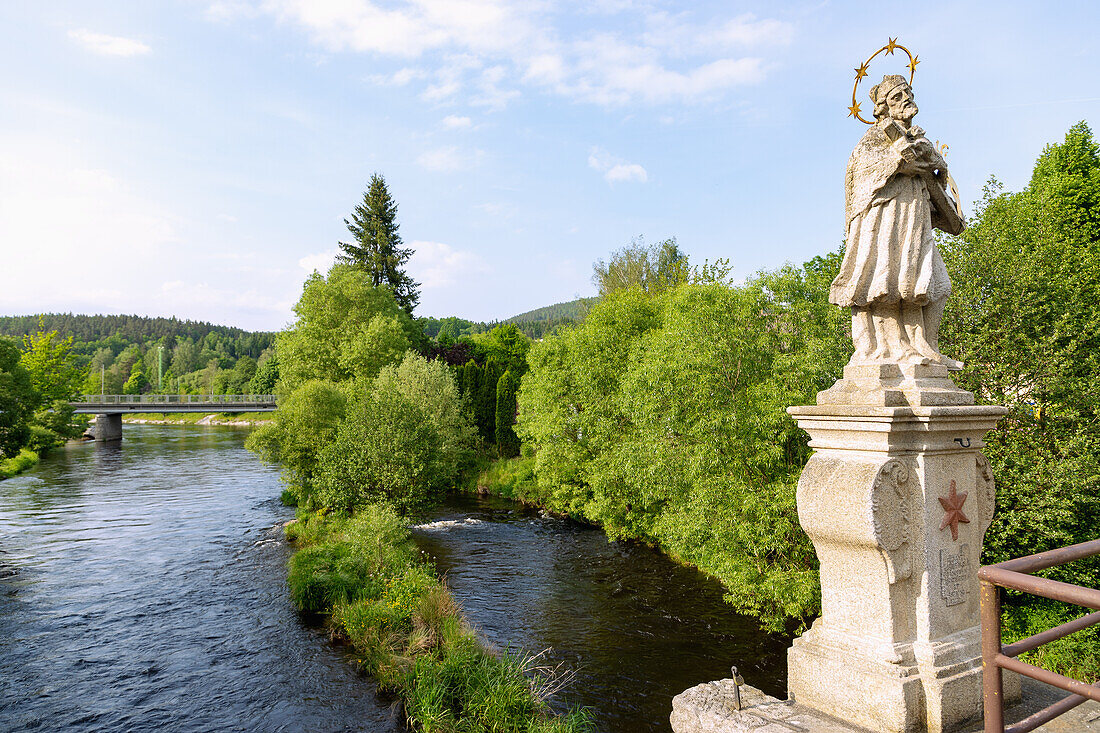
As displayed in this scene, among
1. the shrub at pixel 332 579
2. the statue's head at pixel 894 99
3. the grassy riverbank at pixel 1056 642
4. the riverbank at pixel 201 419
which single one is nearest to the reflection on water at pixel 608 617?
the shrub at pixel 332 579

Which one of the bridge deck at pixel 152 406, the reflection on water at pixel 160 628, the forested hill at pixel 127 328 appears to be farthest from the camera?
the forested hill at pixel 127 328

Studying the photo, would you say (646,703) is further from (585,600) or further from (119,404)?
(119,404)

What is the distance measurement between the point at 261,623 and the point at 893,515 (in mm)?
13837

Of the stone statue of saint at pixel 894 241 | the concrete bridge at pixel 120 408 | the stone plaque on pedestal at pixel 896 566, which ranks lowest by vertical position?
the concrete bridge at pixel 120 408

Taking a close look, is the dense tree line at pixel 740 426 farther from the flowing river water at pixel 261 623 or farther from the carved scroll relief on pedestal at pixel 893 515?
the carved scroll relief on pedestal at pixel 893 515

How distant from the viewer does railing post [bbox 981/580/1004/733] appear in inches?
93.2

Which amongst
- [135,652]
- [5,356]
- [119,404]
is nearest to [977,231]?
[135,652]

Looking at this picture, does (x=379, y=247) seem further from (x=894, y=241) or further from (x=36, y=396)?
(x=894, y=241)

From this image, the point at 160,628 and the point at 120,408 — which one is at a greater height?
the point at 120,408

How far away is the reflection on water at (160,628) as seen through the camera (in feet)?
35.1

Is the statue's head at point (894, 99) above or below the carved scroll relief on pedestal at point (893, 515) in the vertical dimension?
above

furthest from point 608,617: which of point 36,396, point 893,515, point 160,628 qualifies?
point 36,396

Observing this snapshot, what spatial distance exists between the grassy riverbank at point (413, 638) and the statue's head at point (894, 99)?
8.18 meters

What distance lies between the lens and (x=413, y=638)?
1203 centimetres
